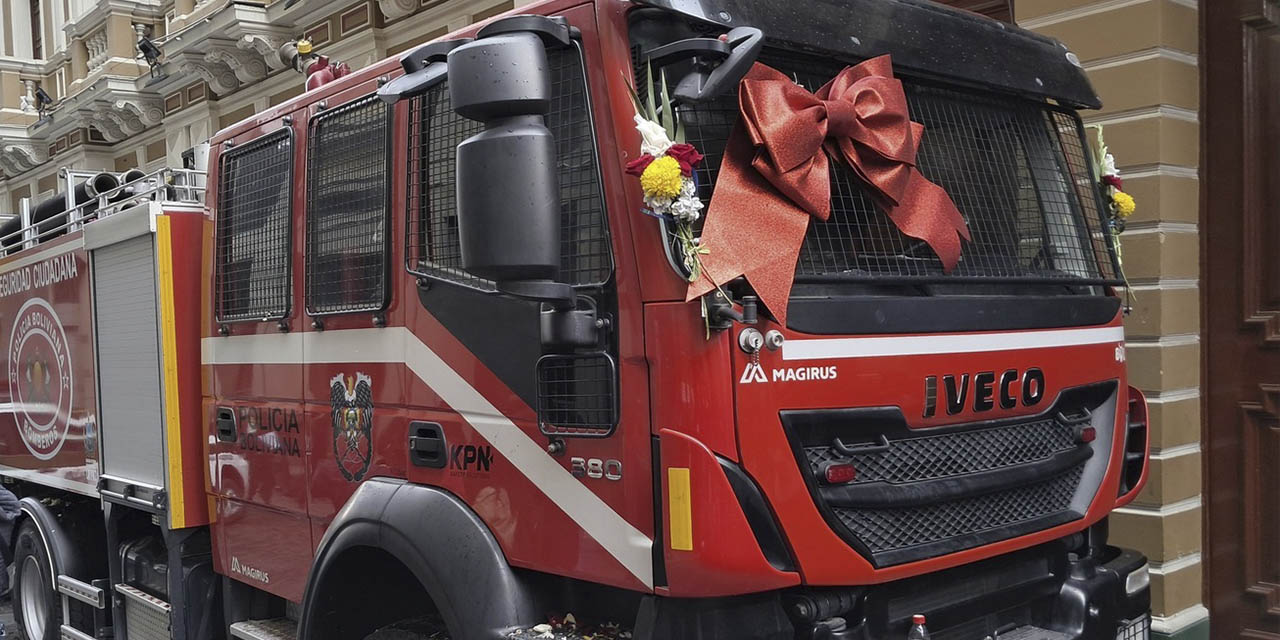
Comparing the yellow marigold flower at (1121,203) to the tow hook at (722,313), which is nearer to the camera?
the tow hook at (722,313)

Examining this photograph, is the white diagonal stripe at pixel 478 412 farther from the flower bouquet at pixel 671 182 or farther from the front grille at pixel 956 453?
the flower bouquet at pixel 671 182

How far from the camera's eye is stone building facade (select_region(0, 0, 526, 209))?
1208cm

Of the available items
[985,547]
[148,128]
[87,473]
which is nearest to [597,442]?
[985,547]

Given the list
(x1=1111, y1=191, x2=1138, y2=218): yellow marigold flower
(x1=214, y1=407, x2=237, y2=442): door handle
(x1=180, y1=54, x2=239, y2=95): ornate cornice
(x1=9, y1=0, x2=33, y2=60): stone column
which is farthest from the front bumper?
(x1=9, y1=0, x2=33, y2=60): stone column

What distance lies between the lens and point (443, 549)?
3209 mm

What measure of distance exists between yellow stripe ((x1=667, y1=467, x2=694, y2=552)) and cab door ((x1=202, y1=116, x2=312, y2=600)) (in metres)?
1.81

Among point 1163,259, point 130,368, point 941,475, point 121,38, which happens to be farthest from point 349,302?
point 121,38

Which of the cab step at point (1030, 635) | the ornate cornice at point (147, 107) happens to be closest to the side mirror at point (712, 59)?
the cab step at point (1030, 635)

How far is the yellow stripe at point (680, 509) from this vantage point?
8.81ft

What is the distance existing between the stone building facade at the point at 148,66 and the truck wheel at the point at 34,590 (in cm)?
495

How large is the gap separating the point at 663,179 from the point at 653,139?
0.41ft

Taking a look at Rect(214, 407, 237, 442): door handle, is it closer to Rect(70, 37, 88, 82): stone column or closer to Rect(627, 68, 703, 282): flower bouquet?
Rect(627, 68, 703, 282): flower bouquet

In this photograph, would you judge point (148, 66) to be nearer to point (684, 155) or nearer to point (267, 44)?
point (267, 44)

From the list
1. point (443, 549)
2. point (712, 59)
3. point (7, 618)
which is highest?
point (712, 59)
